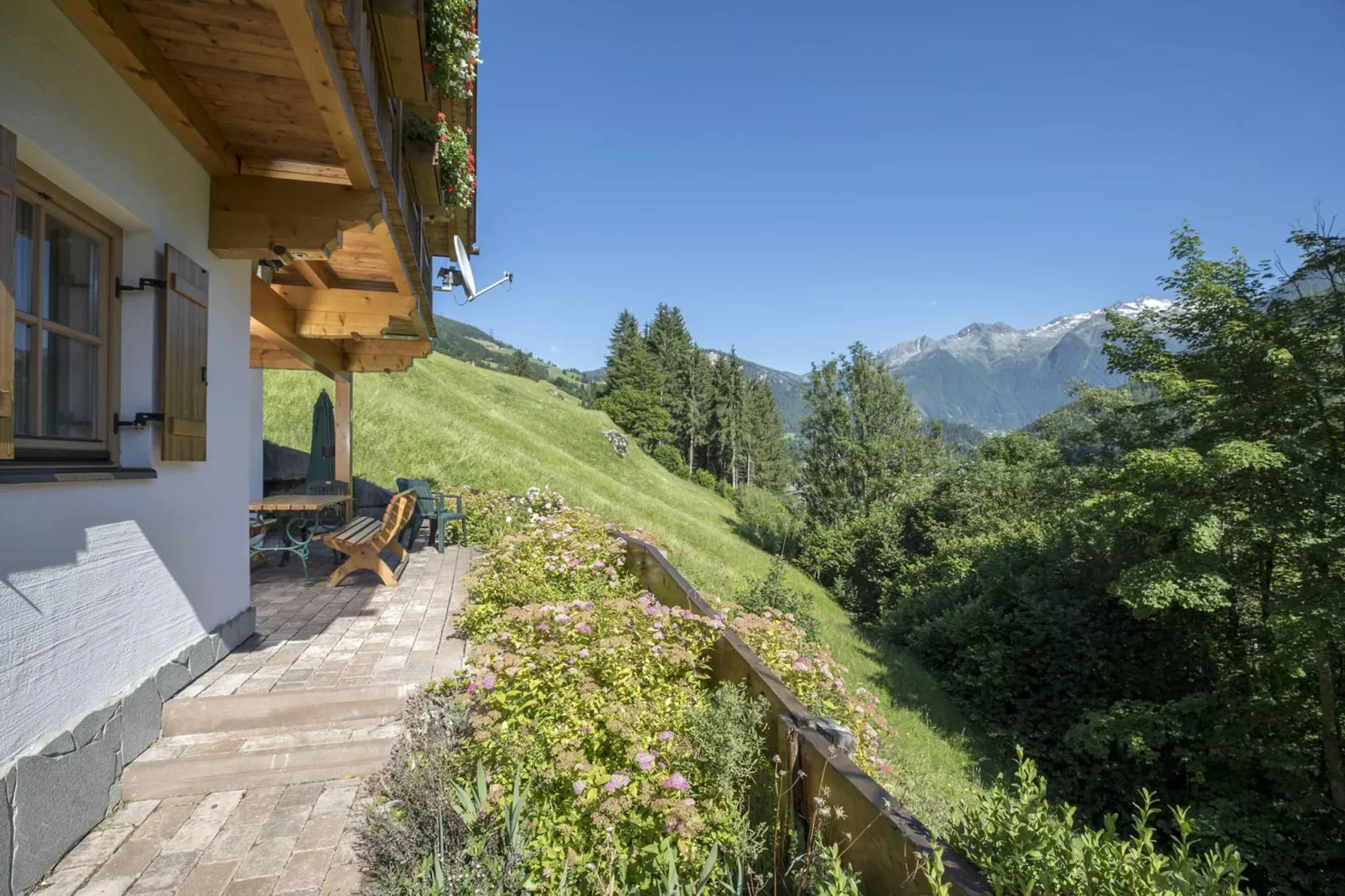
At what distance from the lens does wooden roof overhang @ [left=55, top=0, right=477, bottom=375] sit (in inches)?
93.3

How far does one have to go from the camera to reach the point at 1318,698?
827 centimetres

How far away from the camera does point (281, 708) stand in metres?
3.27

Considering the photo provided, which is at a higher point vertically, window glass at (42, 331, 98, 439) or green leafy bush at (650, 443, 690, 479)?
window glass at (42, 331, 98, 439)

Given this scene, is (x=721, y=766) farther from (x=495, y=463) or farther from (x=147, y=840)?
(x=495, y=463)

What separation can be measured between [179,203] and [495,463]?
450 inches

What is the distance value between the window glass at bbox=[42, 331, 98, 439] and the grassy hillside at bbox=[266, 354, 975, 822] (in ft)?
14.8

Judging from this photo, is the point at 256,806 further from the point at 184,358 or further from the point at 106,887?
the point at 184,358

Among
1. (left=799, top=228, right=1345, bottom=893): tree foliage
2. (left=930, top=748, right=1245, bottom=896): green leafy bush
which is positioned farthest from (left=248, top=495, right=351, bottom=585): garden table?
(left=799, top=228, right=1345, bottom=893): tree foliage

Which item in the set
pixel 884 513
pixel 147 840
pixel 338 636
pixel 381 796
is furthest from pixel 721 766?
pixel 884 513

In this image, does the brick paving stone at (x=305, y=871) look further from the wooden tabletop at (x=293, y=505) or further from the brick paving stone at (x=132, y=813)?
the wooden tabletop at (x=293, y=505)

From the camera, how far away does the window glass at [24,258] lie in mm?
2350

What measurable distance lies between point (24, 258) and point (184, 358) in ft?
3.04

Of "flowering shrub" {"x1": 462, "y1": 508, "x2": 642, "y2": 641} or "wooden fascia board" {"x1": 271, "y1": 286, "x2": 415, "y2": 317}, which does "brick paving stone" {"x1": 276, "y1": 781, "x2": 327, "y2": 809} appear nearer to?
"flowering shrub" {"x1": 462, "y1": 508, "x2": 642, "y2": 641}

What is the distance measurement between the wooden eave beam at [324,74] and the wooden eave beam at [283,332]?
2515mm
